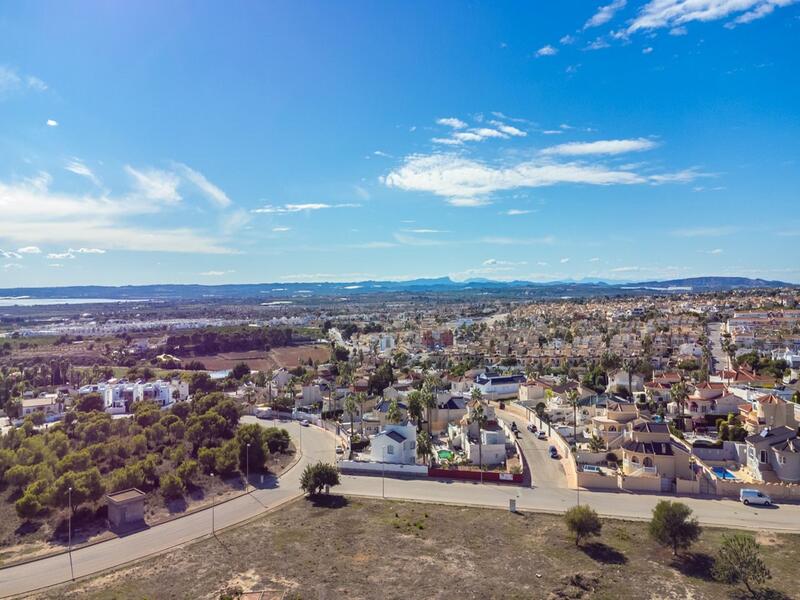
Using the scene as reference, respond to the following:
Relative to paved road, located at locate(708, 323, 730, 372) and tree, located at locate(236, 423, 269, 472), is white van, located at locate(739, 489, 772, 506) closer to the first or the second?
tree, located at locate(236, 423, 269, 472)

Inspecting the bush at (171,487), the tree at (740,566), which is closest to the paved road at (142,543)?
the bush at (171,487)

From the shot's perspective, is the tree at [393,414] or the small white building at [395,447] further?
the tree at [393,414]

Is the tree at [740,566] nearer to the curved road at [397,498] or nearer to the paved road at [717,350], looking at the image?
the curved road at [397,498]

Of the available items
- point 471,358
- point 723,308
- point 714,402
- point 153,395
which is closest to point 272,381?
point 153,395

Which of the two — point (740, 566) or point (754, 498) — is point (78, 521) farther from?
point (754, 498)

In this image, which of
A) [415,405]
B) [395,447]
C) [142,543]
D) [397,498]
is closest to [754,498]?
[397,498]

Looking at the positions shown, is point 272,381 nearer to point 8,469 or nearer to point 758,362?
point 8,469
